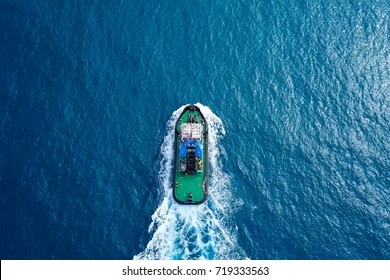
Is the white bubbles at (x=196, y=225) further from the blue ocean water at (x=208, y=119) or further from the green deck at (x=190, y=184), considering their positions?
the green deck at (x=190, y=184)

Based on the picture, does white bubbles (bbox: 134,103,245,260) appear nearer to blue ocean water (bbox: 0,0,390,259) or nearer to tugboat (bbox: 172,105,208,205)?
blue ocean water (bbox: 0,0,390,259)

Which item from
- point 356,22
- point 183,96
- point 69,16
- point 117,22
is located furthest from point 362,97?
point 69,16

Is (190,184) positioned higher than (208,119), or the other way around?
(208,119)

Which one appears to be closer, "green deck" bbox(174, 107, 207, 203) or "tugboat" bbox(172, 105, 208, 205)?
"green deck" bbox(174, 107, 207, 203)

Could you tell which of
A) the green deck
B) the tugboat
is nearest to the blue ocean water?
the green deck

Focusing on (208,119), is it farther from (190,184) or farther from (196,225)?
(196,225)

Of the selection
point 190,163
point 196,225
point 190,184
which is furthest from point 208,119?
point 196,225
